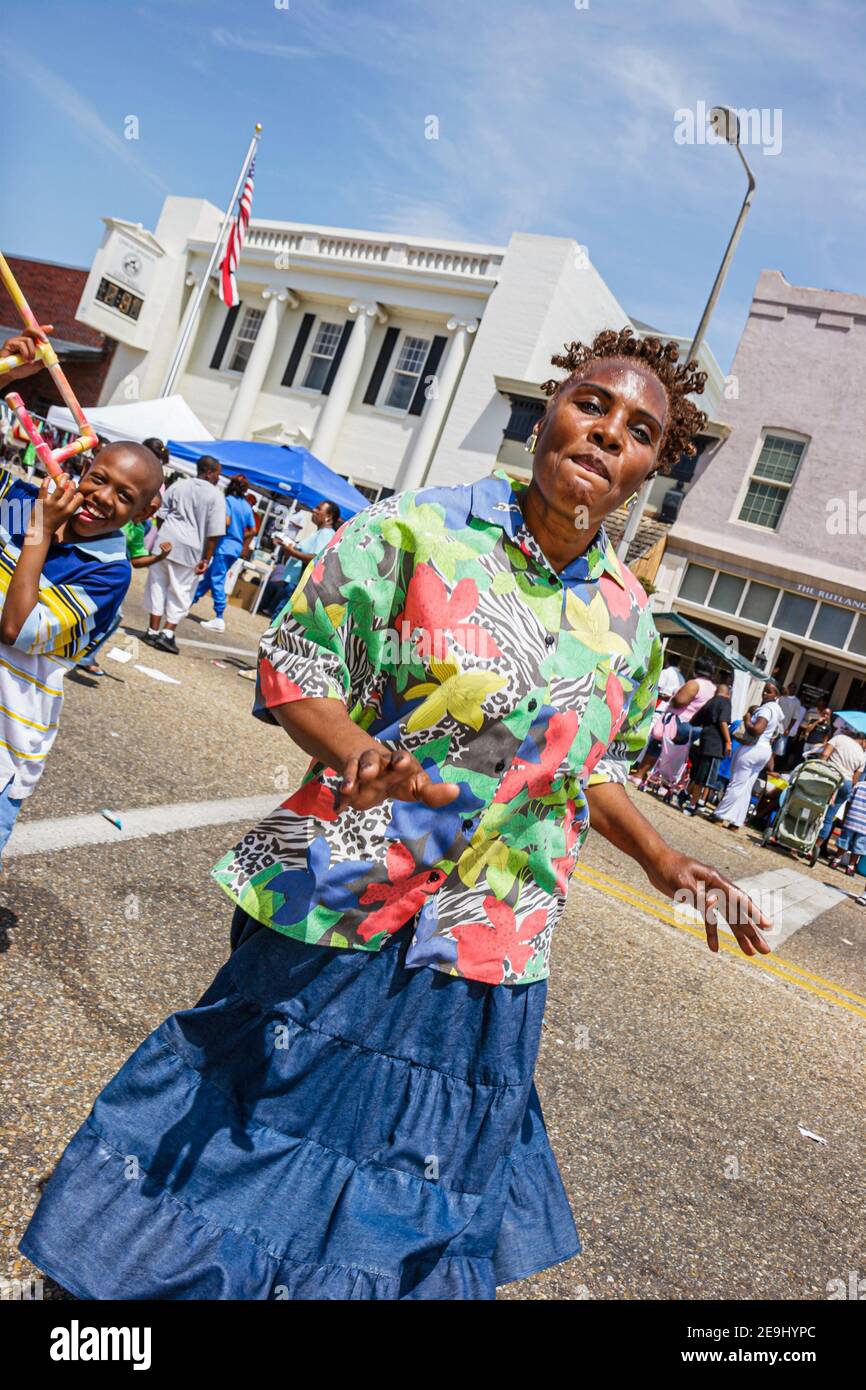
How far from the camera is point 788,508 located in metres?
20.3

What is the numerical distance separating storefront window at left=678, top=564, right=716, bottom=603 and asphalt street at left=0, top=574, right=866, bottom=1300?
1431cm

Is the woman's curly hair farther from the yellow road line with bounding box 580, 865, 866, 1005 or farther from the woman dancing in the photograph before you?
the yellow road line with bounding box 580, 865, 866, 1005

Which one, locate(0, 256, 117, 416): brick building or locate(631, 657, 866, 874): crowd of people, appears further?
locate(0, 256, 117, 416): brick building

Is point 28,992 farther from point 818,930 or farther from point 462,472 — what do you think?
point 462,472

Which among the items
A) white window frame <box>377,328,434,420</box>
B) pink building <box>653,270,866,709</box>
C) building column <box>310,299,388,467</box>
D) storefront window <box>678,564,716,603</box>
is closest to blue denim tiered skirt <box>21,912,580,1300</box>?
pink building <box>653,270,866,709</box>

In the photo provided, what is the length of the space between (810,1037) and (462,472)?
18.3 m

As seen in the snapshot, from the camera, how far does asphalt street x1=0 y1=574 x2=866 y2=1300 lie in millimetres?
3031

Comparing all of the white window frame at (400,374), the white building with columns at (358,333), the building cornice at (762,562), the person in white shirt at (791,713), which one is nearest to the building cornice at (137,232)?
the white building with columns at (358,333)

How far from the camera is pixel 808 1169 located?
4164 mm

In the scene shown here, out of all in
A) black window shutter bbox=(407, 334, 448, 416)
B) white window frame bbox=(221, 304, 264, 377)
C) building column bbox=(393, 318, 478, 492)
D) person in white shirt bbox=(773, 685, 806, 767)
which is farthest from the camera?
white window frame bbox=(221, 304, 264, 377)

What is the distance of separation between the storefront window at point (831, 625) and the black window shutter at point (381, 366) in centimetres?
1091

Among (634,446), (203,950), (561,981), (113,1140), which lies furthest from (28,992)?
(561,981)

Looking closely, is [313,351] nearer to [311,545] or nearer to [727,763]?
[311,545]

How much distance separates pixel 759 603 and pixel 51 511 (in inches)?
760
